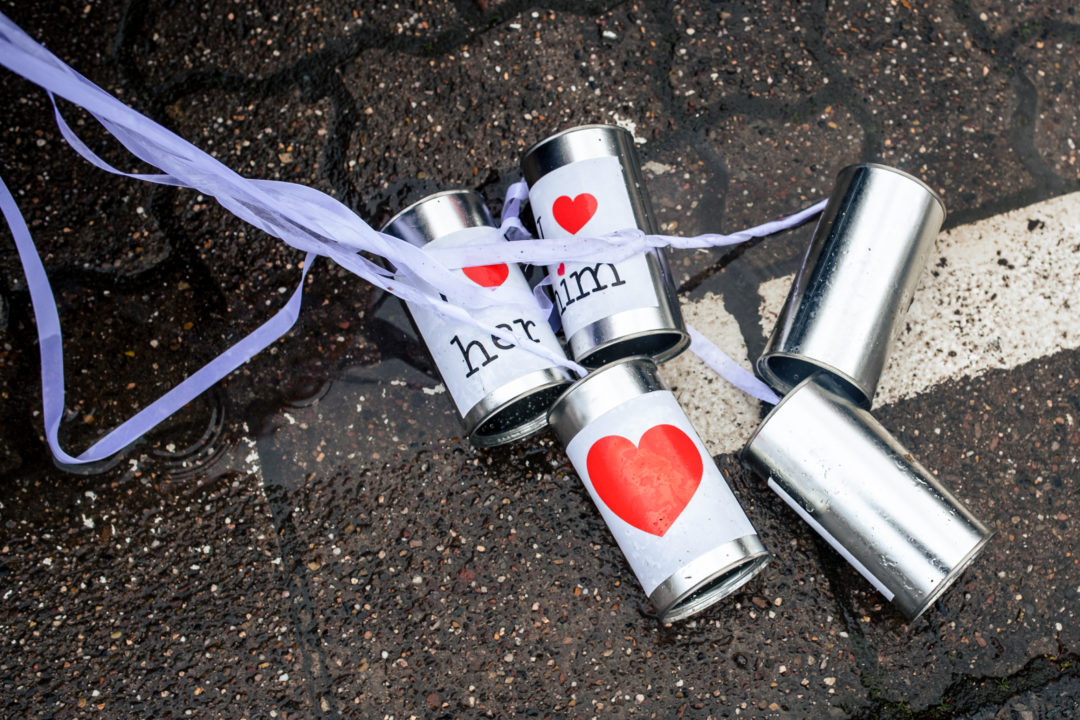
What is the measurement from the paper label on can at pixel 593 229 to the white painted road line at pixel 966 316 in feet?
1.07

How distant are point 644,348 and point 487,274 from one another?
15.3 inches

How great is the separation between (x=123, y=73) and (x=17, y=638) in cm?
131

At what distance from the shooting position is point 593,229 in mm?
1527

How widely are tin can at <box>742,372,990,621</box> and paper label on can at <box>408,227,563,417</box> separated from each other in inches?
19.1

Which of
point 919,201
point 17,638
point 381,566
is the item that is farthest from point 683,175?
point 17,638

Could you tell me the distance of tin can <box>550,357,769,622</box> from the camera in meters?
1.44

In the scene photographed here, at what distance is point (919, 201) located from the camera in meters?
1.58

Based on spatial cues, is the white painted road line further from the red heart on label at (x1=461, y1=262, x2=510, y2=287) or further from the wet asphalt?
the red heart on label at (x1=461, y1=262, x2=510, y2=287)

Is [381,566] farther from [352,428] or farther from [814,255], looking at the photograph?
[814,255]

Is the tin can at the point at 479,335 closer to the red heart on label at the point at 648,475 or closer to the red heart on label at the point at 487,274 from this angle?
the red heart on label at the point at 487,274

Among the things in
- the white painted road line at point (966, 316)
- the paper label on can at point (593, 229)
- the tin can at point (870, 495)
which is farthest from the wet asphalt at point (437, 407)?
the paper label on can at point (593, 229)

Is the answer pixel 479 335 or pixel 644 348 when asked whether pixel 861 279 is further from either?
pixel 479 335

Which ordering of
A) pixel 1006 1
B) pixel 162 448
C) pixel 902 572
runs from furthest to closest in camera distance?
pixel 1006 1 < pixel 162 448 < pixel 902 572

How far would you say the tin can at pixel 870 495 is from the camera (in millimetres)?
1476
